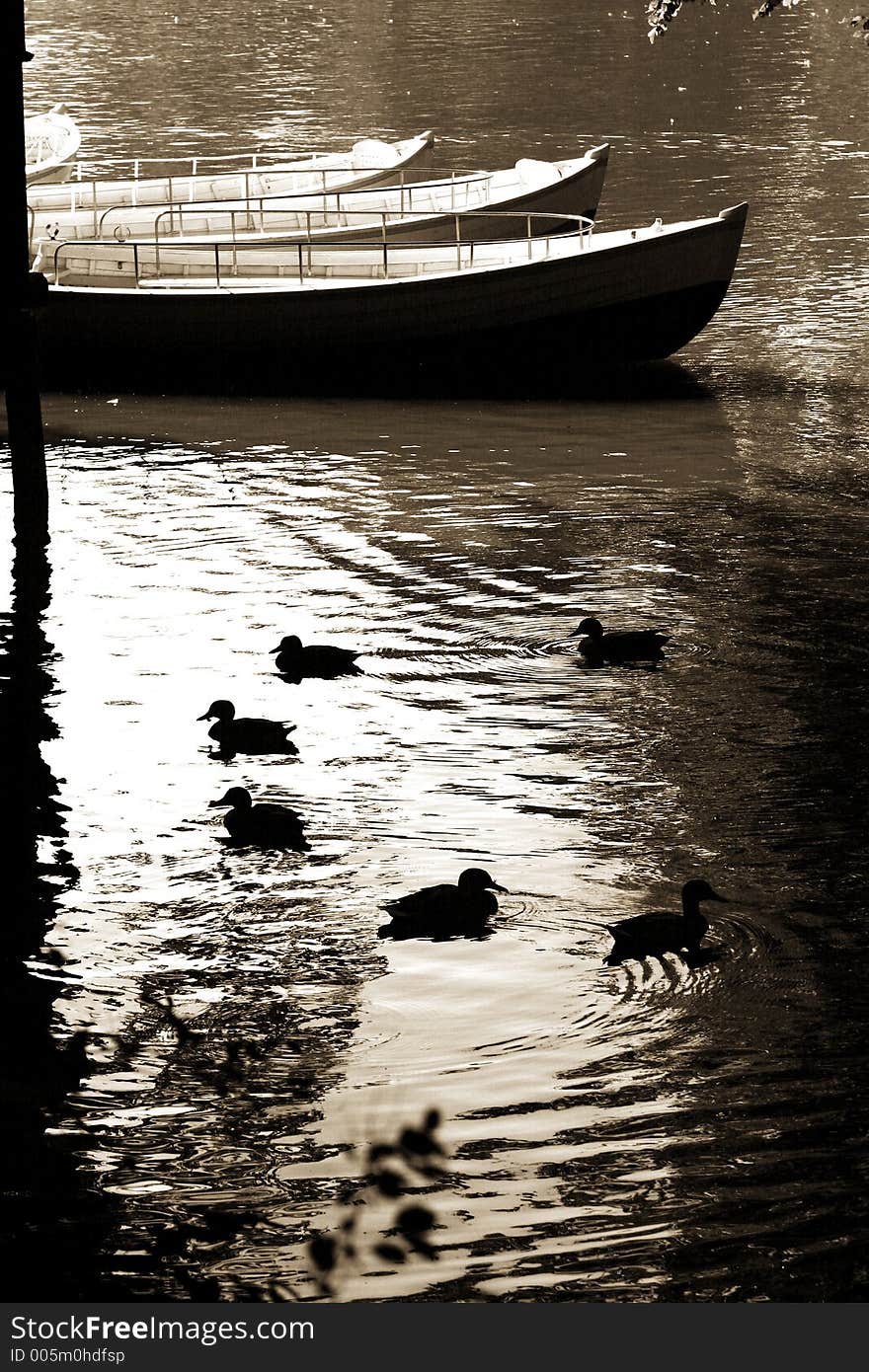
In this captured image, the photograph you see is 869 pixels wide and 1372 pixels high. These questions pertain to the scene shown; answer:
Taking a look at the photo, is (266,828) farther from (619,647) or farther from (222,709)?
(619,647)

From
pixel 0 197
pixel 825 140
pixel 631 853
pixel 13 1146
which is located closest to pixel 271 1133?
pixel 13 1146

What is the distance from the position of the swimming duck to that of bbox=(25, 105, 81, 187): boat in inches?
759

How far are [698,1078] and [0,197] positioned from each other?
10.1m

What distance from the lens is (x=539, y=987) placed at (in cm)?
813

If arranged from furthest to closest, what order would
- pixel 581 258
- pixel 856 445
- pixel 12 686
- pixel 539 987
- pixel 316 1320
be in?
pixel 581 258, pixel 856 445, pixel 12 686, pixel 539 987, pixel 316 1320

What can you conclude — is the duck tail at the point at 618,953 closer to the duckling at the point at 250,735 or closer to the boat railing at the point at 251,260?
the duckling at the point at 250,735

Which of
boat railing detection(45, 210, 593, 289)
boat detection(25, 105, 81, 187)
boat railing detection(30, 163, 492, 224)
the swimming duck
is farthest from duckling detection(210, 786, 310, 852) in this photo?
boat detection(25, 105, 81, 187)

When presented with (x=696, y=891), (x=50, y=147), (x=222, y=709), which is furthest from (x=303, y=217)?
(x=696, y=891)

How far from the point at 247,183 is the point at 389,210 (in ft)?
9.10

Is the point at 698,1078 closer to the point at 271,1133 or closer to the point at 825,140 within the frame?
the point at 271,1133

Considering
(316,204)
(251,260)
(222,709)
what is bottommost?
(222,709)

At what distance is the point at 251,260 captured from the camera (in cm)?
2352

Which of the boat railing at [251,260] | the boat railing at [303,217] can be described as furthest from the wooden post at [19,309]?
the boat railing at [303,217]

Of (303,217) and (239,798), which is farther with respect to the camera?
(303,217)
